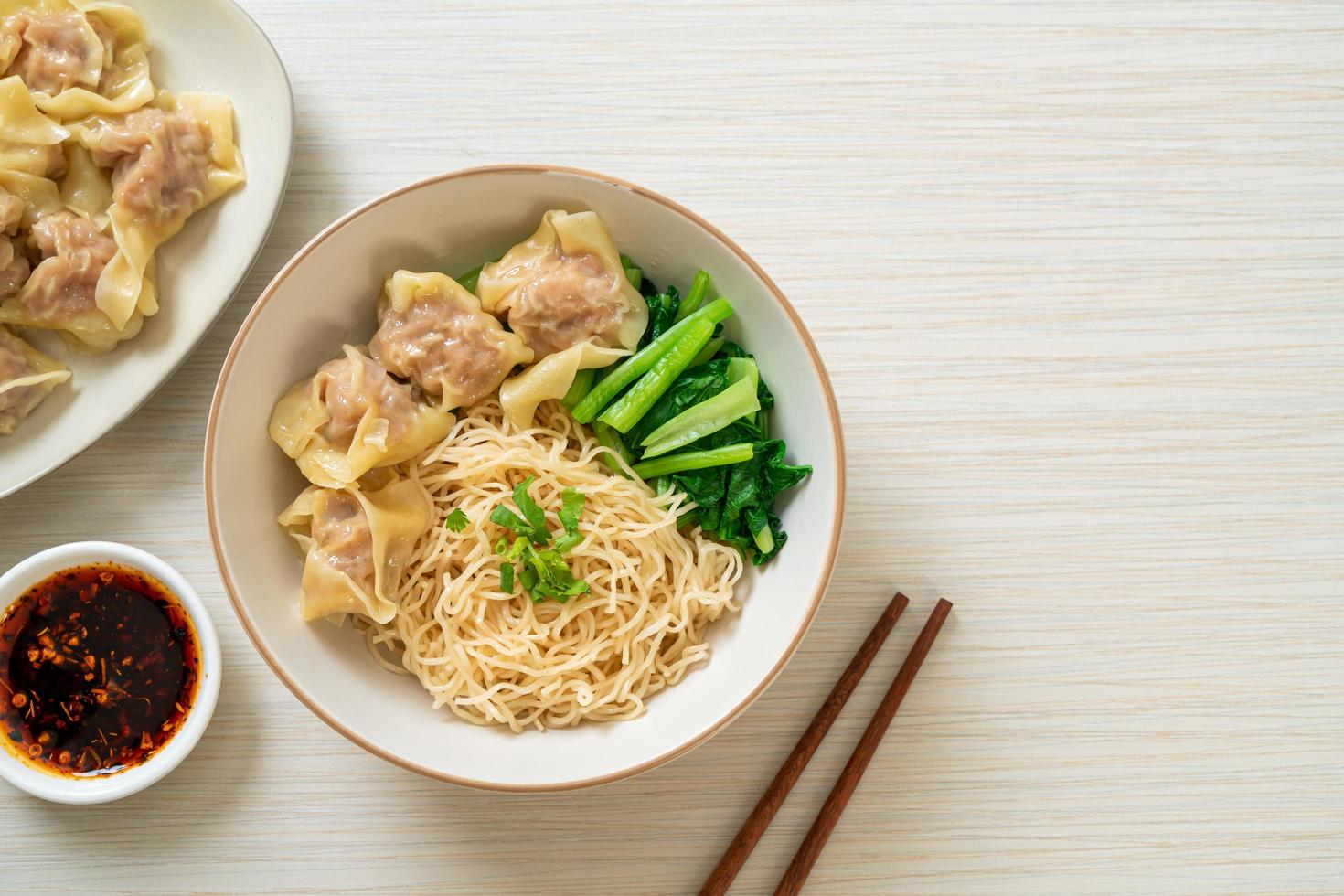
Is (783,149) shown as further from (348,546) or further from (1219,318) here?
(348,546)

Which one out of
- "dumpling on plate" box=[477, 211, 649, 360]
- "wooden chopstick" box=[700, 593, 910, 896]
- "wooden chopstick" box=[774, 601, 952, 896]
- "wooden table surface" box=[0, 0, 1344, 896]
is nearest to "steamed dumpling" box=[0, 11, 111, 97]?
"wooden table surface" box=[0, 0, 1344, 896]

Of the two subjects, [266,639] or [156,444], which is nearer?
[266,639]

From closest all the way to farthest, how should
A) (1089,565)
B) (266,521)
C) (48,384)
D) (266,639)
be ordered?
1. (266,639)
2. (266,521)
3. (48,384)
4. (1089,565)

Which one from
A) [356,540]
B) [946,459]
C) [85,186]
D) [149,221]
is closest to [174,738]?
[356,540]

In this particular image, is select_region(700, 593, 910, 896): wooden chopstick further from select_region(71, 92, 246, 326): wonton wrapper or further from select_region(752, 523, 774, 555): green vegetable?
select_region(71, 92, 246, 326): wonton wrapper

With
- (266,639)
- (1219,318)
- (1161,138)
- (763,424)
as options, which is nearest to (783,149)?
(763,424)

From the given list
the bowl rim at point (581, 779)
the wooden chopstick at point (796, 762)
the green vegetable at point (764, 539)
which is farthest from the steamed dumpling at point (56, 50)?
the wooden chopstick at point (796, 762)

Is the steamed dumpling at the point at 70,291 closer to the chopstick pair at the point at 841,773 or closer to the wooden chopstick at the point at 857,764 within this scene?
the chopstick pair at the point at 841,773

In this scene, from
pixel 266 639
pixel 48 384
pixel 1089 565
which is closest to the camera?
pixel 266 639
